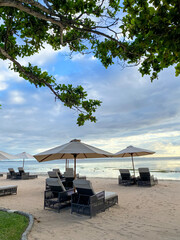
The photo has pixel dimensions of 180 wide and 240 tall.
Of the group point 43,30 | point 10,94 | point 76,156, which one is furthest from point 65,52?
point 10,94

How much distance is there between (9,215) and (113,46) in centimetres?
523

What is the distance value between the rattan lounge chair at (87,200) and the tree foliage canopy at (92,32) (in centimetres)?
181

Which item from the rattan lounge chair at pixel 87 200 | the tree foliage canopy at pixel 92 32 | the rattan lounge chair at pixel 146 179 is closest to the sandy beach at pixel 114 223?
the rattan lounge chair at pixel 87 200

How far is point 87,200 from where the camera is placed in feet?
16.1

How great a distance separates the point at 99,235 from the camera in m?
3.36

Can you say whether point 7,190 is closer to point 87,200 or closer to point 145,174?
point 87,200

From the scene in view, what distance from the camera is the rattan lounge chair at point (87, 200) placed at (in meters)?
4.59

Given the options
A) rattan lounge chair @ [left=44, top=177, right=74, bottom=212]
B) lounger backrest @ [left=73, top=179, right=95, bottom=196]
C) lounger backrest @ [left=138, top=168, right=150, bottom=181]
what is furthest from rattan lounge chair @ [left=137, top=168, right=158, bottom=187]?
lounger backrest @ [left=73, top=179, right=95, bottom=196]

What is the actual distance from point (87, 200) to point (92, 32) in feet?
14.7

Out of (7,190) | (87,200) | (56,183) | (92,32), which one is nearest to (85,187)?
(87,200)

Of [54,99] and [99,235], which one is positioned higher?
[54,99]

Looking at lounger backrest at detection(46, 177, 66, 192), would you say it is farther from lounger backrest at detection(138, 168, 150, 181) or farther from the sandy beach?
lounger backrest at detection(138, 168, 150, 181)

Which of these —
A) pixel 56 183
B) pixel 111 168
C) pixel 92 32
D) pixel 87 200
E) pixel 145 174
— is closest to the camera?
pixel 92 32

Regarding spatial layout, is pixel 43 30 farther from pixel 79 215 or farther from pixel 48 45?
pixel 79 215
